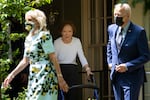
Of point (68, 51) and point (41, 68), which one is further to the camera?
point (68, 51)

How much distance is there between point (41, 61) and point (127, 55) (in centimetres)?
100

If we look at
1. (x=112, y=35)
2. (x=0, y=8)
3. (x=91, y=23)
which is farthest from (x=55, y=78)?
(x=91, y=23)

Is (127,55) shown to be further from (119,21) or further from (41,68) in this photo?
(41,68)

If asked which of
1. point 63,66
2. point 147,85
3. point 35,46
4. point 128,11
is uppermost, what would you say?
point 128,11

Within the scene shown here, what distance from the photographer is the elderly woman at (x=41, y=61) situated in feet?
18.6

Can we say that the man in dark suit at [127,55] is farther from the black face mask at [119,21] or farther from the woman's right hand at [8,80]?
the woman's right hand at [8,80]

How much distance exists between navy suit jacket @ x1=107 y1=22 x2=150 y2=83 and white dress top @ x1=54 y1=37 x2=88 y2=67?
110cm

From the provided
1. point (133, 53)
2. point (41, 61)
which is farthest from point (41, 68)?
point (133, 53)

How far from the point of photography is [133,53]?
5.76 m

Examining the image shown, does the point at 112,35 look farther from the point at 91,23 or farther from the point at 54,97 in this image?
the point at 91,23

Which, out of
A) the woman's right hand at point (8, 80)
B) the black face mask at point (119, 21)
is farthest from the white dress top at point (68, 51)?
the black face mask at point (119, 21)

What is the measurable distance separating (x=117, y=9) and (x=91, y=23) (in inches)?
142

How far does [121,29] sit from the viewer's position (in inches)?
228

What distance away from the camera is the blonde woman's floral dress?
5.68 meters
